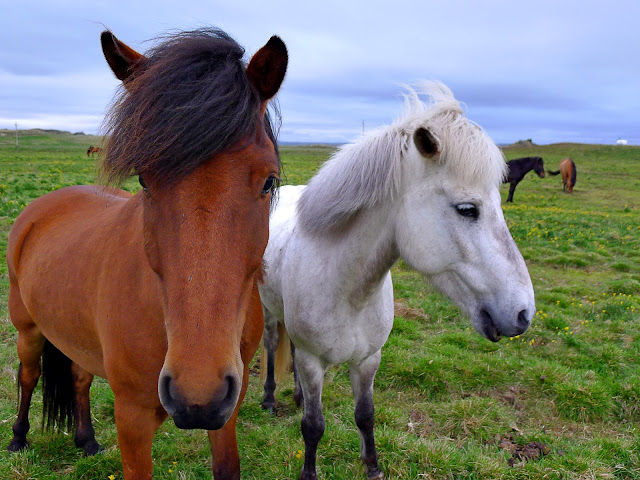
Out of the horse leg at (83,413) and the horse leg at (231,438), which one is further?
the horse leg at (83,413)

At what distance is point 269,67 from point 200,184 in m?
0.58

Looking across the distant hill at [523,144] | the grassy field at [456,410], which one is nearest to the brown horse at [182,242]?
the grassy field at [456,410]

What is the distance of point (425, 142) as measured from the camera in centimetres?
220

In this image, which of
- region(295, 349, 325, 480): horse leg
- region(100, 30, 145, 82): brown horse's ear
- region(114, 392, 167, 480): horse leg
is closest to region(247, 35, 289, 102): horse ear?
region(100, 30, 145, 82): brown horse's ear

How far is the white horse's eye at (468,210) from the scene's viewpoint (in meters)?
2.16

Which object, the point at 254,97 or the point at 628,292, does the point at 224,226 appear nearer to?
the point at 254,97

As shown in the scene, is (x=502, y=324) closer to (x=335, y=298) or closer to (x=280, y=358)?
(x=335, y=298)

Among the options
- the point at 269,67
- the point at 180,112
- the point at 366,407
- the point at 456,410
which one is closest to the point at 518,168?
the point at 456,410

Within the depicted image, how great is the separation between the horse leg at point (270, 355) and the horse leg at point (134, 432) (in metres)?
2.20

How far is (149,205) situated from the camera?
1.60 m

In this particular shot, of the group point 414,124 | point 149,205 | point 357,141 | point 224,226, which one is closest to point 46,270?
point 149,205

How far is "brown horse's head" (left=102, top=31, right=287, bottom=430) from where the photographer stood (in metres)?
1.35

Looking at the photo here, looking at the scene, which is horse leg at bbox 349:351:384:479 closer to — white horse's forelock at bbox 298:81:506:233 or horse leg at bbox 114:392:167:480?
white horse's forelock at bbox 298:81:506:233

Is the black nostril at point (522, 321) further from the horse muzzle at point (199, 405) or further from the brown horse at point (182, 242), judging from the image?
the horse muzzle at point (199, 405)
